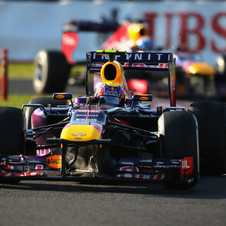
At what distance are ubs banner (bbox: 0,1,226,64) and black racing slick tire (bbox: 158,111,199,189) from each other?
1702 cm

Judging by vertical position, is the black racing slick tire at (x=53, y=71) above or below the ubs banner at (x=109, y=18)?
below

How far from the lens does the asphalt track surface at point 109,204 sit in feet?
14.8

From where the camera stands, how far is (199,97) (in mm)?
15773

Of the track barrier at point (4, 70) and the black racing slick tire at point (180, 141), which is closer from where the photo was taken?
the black racing slick tire at point (180, 141)

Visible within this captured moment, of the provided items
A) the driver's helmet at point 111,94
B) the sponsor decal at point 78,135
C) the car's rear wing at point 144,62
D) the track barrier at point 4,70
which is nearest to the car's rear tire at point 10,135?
the sponsor decal at point 78,135

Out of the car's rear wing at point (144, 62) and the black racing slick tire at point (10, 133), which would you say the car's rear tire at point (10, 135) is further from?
the car's rear wing at point (144, 62)

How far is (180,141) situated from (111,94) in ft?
5.58

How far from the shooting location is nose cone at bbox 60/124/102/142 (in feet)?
18.5

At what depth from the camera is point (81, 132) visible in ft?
18.7

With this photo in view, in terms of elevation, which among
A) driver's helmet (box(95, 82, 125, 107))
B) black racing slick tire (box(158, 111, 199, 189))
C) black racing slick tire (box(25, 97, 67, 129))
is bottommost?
black racing slick tire (box(158, 111, 199, 189))

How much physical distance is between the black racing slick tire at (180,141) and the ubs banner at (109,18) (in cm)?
1702

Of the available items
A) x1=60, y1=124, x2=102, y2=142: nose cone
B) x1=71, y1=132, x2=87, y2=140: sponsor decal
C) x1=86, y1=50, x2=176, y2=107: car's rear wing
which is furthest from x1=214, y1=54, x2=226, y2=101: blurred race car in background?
x1=71, y1=132, x2=87, y2=140: sponsor decal

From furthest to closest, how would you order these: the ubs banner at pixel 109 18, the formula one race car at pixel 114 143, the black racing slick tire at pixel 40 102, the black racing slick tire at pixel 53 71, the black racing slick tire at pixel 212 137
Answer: the ubs banner at pixel 109 18
the black racing slick tire at pixel 53 71
the black racing slick tire at pixel 40 102
the black racing slick tire at pixel 212 137
the formula one race car at pixel 114 143

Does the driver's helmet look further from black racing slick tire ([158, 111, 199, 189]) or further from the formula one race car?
black racing slick tire ([158, 111, 199, 189])
